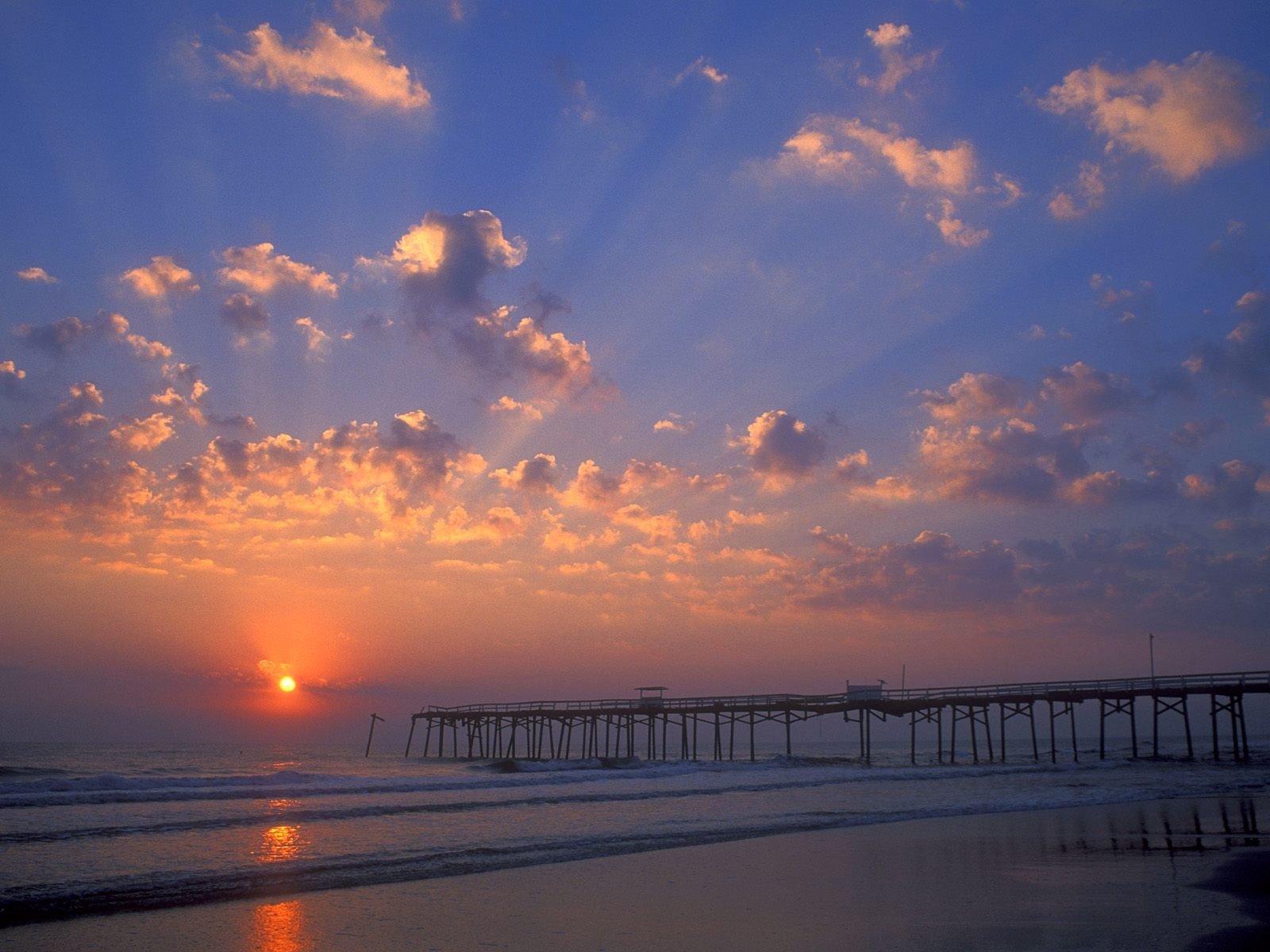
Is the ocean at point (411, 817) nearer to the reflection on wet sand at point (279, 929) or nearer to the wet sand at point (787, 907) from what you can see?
the reflection on wet sand at point (279, 929)

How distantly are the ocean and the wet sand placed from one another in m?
1.35

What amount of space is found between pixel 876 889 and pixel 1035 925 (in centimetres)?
262

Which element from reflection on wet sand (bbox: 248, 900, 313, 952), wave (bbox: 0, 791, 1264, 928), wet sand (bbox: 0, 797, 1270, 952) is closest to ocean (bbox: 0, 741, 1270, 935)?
wave (bbox: 0, 791, 1264, 928)

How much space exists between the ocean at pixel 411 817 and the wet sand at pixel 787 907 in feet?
4.44

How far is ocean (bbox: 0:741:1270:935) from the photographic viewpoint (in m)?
12.6

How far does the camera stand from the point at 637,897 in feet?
36.5

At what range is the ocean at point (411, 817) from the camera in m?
12.6

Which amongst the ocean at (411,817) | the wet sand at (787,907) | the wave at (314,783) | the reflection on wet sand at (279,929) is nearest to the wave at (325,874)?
the ocean at (411,817)

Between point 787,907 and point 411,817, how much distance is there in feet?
41.3

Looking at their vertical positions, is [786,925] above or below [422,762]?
above

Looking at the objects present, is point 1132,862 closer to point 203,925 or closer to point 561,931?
point 561,931

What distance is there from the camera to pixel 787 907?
10.5 meters

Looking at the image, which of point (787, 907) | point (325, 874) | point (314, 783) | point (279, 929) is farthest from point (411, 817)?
point (314, 783)

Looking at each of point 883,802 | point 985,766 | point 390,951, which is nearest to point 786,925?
point 390,951
